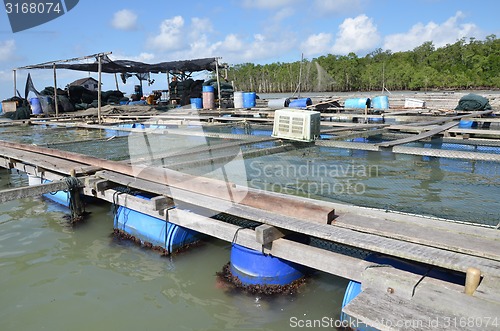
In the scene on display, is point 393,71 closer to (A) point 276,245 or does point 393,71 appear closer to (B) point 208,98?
(B) point 208,98

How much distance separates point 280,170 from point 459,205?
11.3 feet

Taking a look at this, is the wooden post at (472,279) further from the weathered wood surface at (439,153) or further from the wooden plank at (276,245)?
the weathered wood surface at (439,153)

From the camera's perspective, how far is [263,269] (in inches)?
136

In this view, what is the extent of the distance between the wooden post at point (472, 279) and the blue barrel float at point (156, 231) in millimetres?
3134

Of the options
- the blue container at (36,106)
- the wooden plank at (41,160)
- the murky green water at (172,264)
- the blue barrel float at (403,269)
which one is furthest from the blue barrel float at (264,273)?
the blue container at (36,106)

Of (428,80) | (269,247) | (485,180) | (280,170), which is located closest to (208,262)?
(269,247)

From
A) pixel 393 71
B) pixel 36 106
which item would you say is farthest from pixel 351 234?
pixel 393 71

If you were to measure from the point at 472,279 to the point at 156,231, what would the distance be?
3.45 metres

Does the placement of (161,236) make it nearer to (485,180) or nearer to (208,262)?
Result: (208,262)

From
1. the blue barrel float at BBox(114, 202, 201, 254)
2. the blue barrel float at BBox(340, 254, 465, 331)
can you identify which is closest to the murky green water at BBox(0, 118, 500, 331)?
the blue barrel float at BBox(114, 202, 201, 254)

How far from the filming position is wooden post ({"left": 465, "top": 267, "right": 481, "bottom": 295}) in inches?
84.0

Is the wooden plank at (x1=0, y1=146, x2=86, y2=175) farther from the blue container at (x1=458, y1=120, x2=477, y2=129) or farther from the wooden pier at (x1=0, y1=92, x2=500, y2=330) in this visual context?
the blue container at (x1=458, y1=120, x2=477, y2=129)

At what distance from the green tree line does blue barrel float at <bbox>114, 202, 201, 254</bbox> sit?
30.8m

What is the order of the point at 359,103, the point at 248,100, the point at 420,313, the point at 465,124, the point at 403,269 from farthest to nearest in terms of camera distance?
the point at 248,100, the point at 359,103, the point at 465,124, the point at 403,269, the point at 420,313
